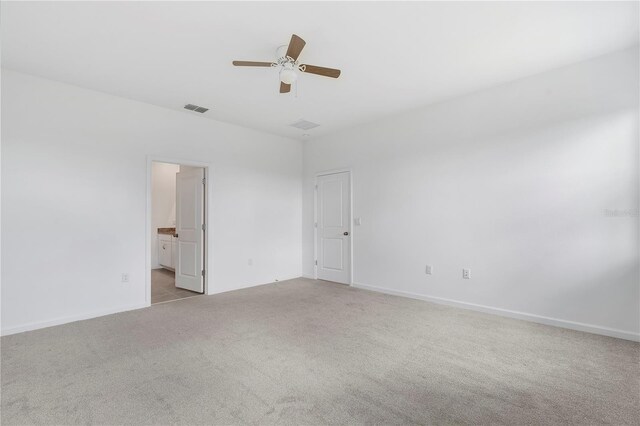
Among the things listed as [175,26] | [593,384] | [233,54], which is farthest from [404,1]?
[593,384]

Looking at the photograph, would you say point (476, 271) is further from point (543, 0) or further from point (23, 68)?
point (23, 68)

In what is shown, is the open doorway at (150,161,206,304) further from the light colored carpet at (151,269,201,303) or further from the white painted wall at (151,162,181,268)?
the white painted wall at (151,162,181,268)

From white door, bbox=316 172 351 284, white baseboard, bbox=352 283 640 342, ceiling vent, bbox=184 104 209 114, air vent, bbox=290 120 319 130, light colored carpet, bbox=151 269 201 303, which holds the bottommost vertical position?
light colored carpet, bbox=151 269 201 303

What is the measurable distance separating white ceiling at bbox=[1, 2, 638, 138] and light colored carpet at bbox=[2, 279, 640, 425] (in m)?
2.79

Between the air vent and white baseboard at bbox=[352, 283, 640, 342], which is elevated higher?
the air vent

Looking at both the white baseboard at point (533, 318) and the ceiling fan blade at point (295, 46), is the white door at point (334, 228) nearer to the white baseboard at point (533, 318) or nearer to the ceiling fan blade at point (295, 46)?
the white baseboard at point (533, 318)

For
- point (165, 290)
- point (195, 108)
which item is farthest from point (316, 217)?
point (165, 290)

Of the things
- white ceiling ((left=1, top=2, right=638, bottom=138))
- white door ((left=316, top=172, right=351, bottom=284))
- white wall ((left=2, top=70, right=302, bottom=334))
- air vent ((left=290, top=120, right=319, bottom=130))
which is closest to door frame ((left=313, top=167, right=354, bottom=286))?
white door ((left=316, top=172, right=351, bottom=284))

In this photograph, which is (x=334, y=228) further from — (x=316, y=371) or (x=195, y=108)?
(x=316, y=371)

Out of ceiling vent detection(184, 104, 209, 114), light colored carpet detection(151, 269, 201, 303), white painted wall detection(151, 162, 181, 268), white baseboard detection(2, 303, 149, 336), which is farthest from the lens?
white painted wall detection(151, 162, 181, 268)

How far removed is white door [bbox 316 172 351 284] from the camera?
5.46 meters

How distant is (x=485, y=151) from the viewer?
3850mm

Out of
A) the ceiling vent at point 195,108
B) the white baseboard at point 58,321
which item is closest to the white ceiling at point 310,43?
the ceiling vent at point 195,108

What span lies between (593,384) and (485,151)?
8.61 feet
